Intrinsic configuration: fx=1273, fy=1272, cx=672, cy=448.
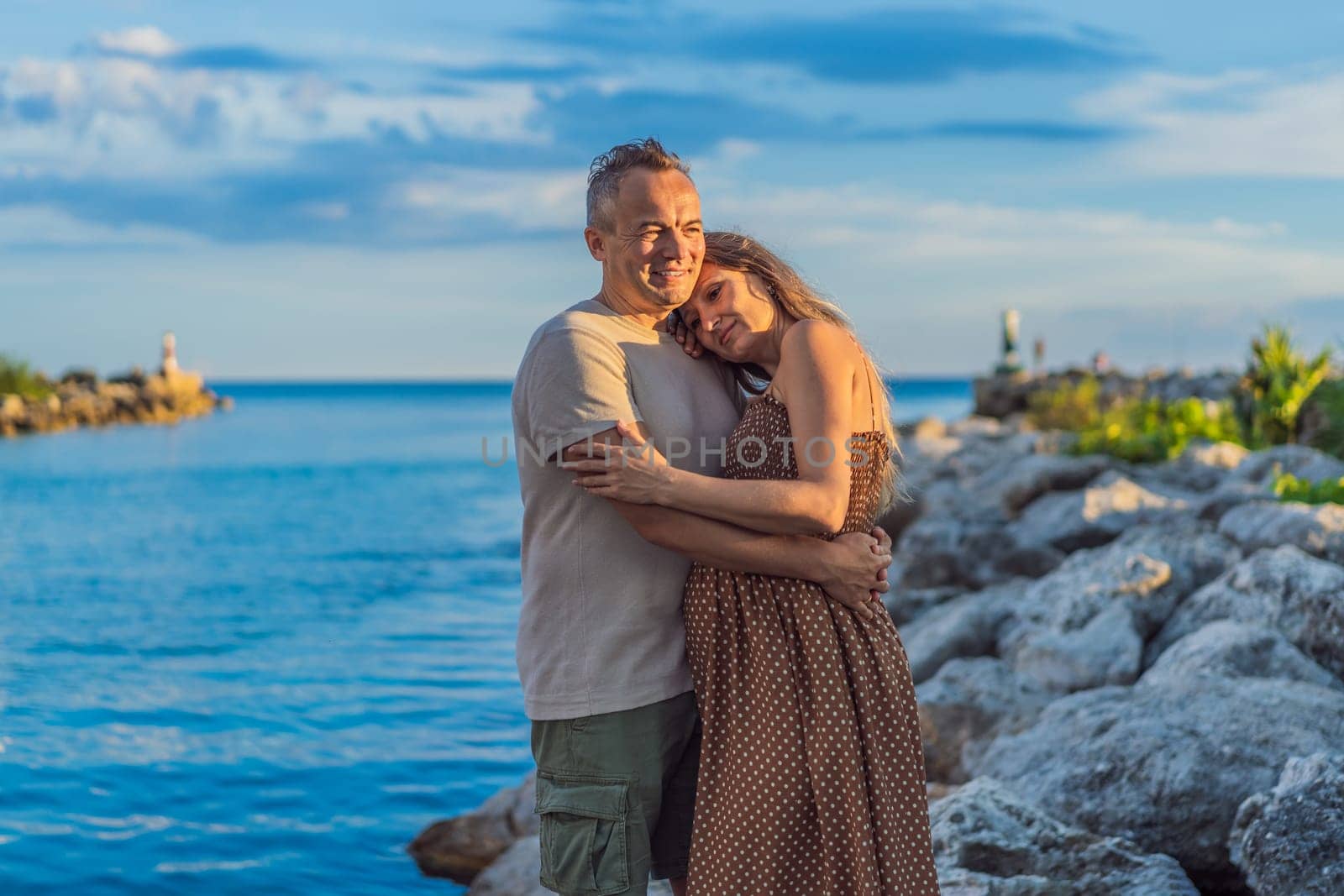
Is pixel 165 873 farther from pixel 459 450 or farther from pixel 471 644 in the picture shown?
pixel 459 450

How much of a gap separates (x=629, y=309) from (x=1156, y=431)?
1253cm

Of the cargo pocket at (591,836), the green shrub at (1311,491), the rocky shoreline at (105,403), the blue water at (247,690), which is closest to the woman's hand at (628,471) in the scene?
the cargo pocket at (591,836)

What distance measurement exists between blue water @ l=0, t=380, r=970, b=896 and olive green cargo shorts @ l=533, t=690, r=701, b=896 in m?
3.63

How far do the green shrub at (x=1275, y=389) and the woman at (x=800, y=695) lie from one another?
1254cm

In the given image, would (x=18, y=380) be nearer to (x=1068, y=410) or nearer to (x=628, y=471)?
(x=1068, y=410)

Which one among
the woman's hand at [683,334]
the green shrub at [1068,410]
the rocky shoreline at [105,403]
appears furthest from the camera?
the rocky shoreline at [105,403]

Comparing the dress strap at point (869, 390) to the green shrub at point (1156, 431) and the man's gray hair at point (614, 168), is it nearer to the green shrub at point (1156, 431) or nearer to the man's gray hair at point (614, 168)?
the man's gray hair at point (614, 168)

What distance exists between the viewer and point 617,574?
2953mm

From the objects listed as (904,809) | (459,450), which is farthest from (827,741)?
(459,450)

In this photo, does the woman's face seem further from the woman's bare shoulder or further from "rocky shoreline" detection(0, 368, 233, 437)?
"rocky shoreline" detection(0, 368, 233, 437)

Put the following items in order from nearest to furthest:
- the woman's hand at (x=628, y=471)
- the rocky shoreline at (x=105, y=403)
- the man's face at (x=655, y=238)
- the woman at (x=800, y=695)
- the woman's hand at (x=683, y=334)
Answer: the woman's hand at (x=628, y=471), the woman at (x=800, y=695), the man's face at (x=655, y=238), the woman's hand at (x=683, y=334), the rocky shoreline at (x=105, y=403)

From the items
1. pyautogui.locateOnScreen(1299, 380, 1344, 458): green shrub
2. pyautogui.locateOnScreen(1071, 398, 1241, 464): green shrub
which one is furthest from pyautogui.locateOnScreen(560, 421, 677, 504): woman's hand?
pyautogui.locateOnScreen(1071, 398, 1241, 464): green shrub

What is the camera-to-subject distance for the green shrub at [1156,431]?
13680mm

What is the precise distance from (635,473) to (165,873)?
207 inches
